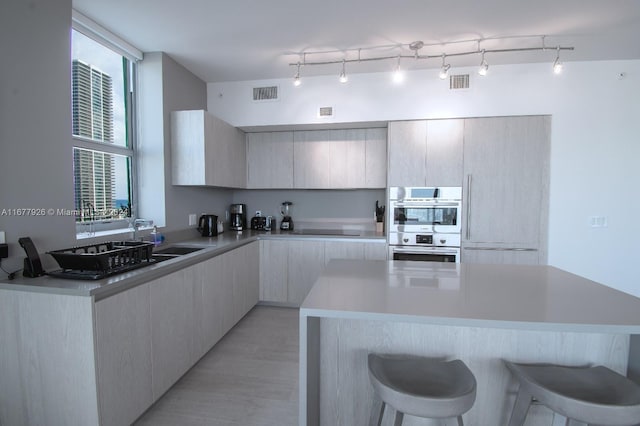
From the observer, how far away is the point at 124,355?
1582 mm

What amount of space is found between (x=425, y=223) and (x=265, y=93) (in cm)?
235

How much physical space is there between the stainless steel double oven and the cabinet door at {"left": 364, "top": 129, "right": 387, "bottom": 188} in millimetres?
334

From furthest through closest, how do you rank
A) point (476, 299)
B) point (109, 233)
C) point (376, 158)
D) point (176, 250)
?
point (376, 158) < point (176, 250) < point (109, 233) < point (476, 299)

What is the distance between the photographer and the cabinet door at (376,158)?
3535 millimetres

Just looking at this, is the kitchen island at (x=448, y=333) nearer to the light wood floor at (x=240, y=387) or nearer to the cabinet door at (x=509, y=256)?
the light wood floor at (x=240, y=387)

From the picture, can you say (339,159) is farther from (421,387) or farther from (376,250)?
(421,387)

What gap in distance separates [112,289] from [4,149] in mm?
945

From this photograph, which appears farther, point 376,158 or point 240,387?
point 376,158

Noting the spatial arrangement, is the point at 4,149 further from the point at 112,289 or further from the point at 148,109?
the point at 148,109

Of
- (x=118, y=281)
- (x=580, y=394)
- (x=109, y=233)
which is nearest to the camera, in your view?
(x=580, y=394)

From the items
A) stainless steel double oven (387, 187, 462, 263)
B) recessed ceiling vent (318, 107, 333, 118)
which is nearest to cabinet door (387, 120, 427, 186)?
stainless steel double oven (387, 187, 462, 263)

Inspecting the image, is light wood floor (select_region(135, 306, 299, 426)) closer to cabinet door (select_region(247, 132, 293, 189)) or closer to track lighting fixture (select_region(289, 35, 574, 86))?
cabinet door (select_region(247, 132, 293, 189))

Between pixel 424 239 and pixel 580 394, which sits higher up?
pixel 424 239

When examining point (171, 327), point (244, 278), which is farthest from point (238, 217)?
point (171, 327)
